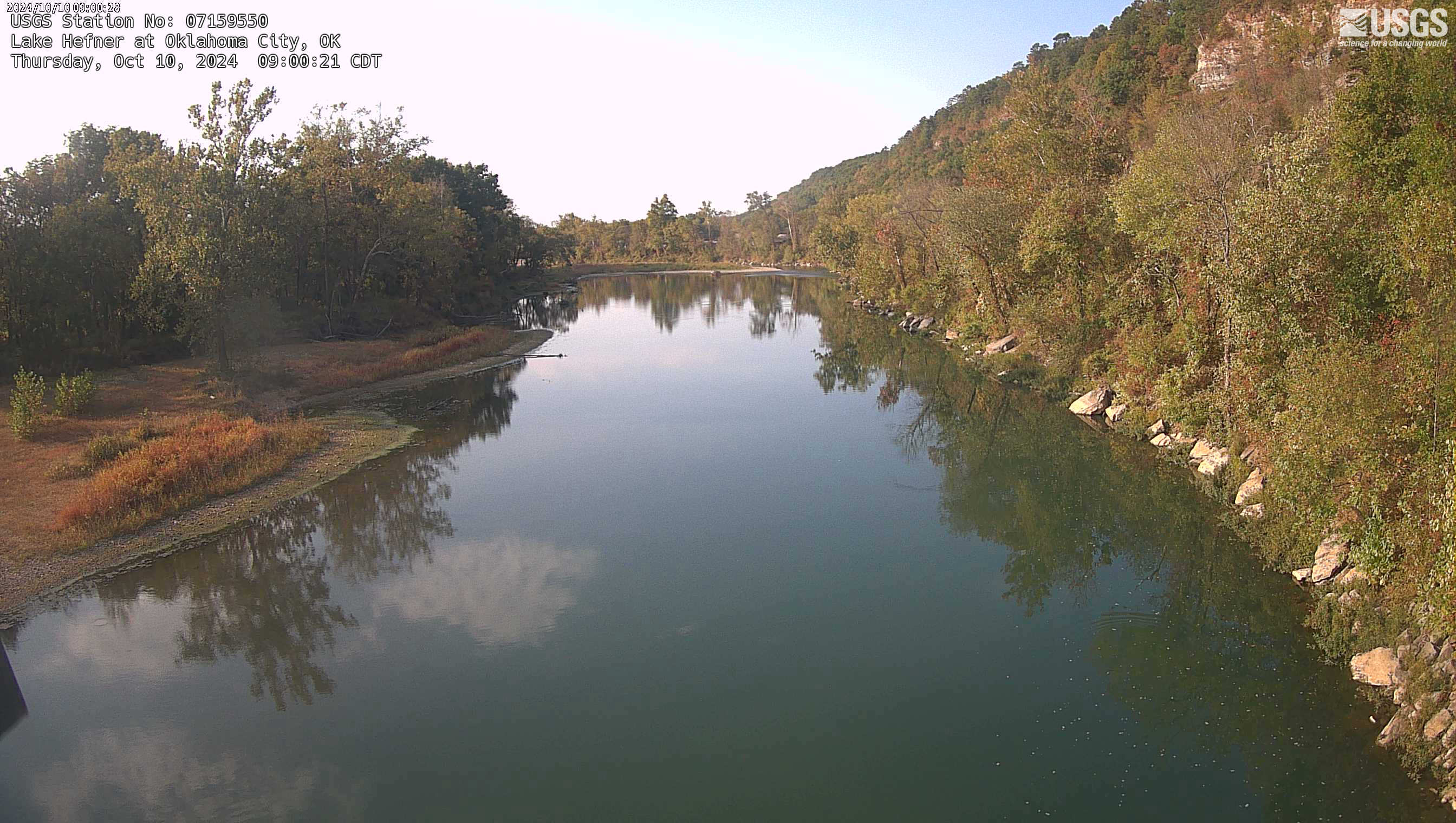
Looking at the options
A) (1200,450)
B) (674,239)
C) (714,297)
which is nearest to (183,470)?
(1200,450)

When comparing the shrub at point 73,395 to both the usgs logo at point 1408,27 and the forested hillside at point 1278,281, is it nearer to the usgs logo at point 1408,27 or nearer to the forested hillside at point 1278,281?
the forested hillside at point 1278,281

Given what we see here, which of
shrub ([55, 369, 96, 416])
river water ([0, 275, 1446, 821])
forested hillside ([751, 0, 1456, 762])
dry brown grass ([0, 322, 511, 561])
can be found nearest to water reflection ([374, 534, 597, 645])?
river water ([0, 275, 1446, 821])

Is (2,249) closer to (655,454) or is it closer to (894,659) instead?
(655,454)

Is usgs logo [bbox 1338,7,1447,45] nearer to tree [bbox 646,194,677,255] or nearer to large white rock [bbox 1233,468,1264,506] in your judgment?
large white rock [bbox 1233,468,1264,506]

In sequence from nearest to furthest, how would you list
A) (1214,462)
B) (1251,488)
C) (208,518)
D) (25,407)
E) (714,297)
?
(1251,488)
(208,518)
(1214,462)
(25,407)
(714,297)

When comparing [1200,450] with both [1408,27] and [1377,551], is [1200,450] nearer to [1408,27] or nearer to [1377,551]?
[1377,551]

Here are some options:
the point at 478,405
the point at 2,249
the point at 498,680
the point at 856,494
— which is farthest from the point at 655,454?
the point at 2,249
